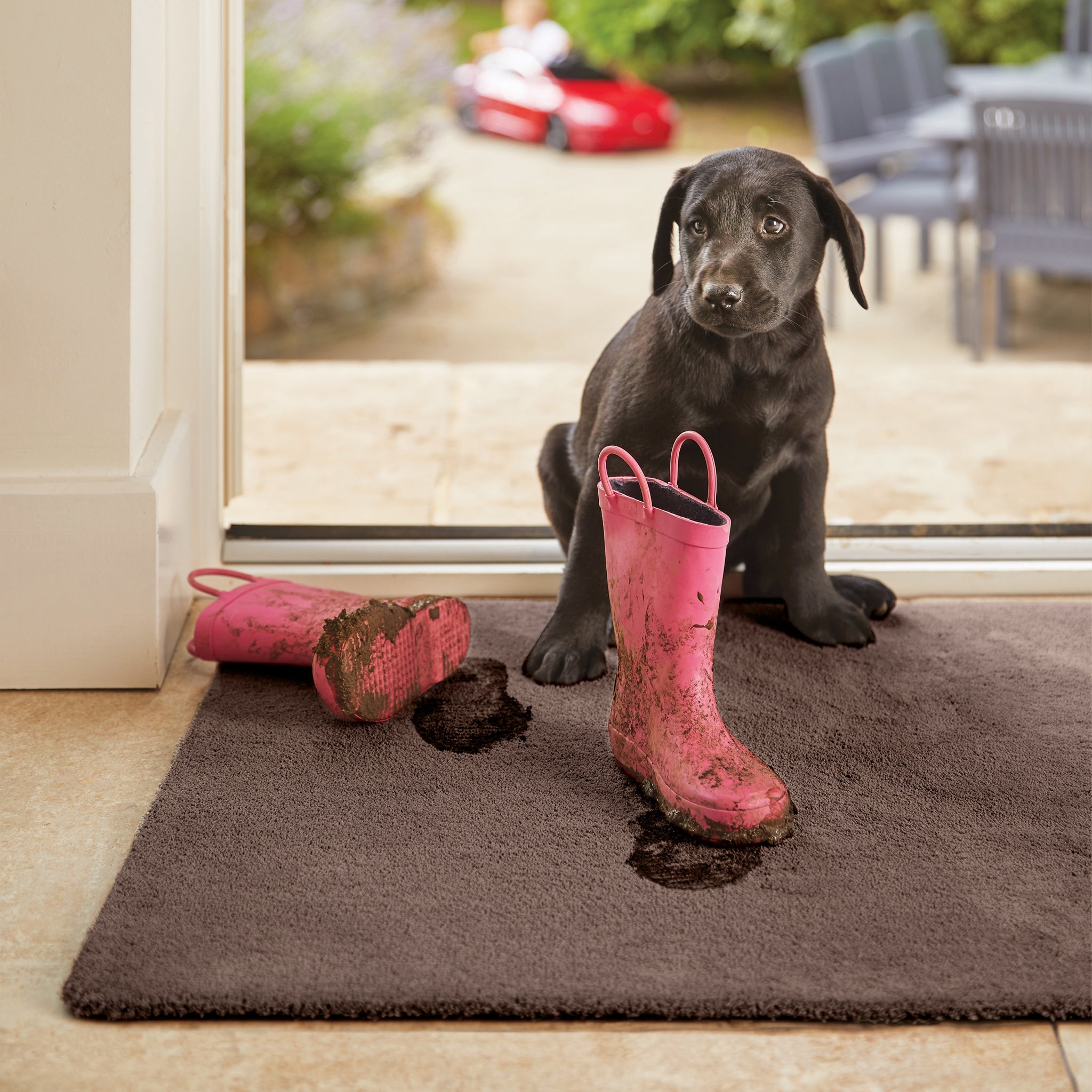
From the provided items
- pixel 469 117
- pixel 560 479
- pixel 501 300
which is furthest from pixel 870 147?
pixel 469 117

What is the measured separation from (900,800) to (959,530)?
77cm

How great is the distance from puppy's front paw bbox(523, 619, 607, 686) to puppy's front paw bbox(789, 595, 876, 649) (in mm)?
281

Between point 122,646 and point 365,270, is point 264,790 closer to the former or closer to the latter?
point 122,646

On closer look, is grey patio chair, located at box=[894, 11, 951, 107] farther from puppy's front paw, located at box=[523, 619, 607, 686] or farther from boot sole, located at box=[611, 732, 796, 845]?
boot sole, located at box=[611, 732, 796, 845]

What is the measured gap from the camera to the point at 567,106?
27.0 feet

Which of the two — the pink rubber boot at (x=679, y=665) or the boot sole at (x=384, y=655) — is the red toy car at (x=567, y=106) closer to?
the boot sole at (x=384, y=655)

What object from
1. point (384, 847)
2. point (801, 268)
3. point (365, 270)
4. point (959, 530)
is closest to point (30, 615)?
point (384, 847)

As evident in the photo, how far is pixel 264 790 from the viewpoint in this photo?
4.30 feet

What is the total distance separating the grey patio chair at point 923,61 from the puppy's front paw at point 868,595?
4.15 m

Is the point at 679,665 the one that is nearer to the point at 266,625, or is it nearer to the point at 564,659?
the point at 564,659

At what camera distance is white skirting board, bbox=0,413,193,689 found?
58.7 inches

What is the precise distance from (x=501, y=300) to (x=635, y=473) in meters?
4.63

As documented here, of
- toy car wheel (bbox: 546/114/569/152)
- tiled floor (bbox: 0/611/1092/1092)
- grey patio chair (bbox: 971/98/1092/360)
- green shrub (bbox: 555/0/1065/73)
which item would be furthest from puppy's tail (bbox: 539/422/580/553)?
green shrub (bbox: 555/0/1065/73)

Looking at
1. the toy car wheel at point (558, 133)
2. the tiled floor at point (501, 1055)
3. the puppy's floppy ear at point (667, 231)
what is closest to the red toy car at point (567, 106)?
the toy car wheel at point (558, 133)
